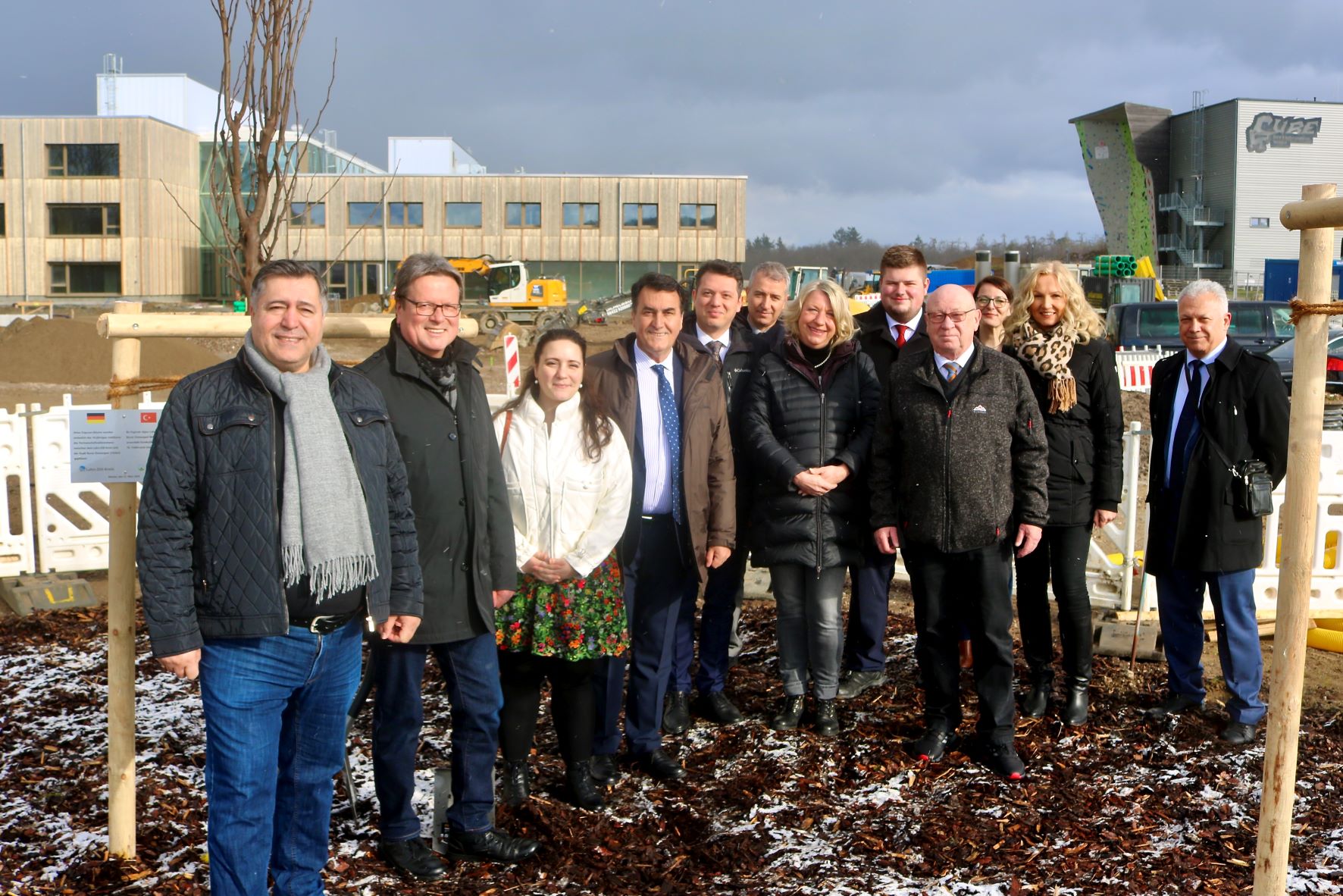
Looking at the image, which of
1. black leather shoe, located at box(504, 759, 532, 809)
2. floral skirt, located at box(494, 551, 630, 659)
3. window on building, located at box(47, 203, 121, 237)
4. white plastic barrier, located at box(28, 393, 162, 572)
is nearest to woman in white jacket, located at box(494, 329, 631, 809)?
floral skirt, located at box(494, 551, 630, 659)

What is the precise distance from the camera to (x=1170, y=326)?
770 inches

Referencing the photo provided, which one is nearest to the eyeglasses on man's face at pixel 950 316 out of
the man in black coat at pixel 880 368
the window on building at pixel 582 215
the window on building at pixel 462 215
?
the man in black coat at pixel 880 368

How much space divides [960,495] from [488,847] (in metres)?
2.16

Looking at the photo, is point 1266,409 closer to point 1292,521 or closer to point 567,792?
point 1292,521

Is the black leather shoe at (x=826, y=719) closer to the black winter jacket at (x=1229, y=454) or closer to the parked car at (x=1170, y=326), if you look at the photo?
the black winter jacket at (x=1229, y=454)

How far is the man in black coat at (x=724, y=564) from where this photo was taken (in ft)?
16.0

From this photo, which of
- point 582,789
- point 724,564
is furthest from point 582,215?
point 582,789

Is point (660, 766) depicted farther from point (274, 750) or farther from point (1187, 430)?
point (1187, 430)

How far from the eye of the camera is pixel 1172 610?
195 inches

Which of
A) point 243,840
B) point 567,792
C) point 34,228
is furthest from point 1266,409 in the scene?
point 34,228

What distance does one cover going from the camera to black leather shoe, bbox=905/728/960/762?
4461mm

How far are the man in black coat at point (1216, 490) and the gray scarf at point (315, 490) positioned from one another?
3.43 meters

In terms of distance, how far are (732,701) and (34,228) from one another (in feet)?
176

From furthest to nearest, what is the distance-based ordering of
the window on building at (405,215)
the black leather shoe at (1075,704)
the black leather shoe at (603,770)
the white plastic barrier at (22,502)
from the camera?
the window on building at (405,215) < the white plastic barrier at (22,502) < the black leather shoe at (1075,704) < the black leather shoe at (603,770)
